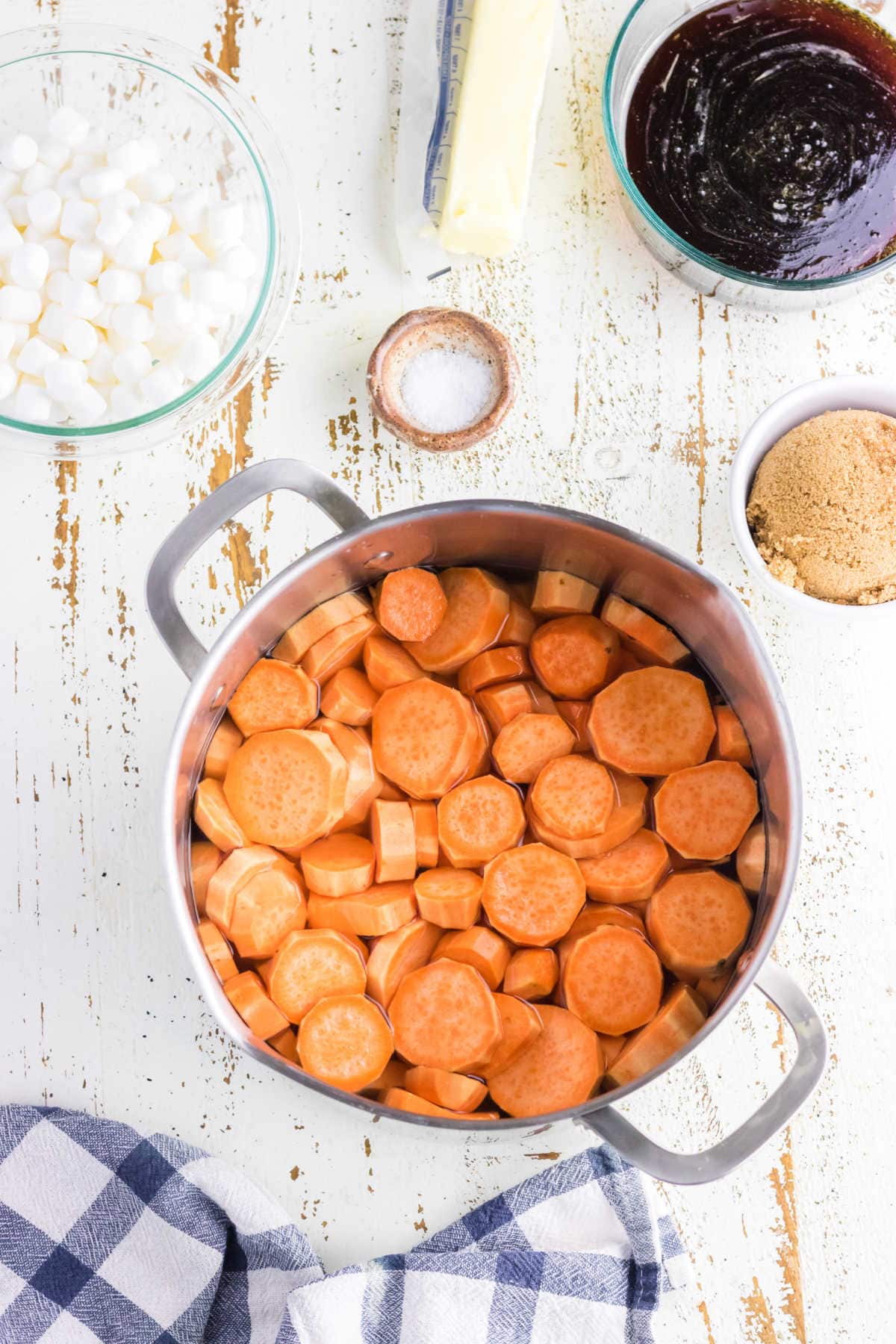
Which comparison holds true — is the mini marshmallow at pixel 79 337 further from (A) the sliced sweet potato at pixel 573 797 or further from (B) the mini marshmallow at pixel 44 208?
(A) the sliced sweet potato at pixel 573 797

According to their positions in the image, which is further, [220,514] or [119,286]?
[119,286]

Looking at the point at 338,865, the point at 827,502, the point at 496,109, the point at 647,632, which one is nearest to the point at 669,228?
the point at 496,109

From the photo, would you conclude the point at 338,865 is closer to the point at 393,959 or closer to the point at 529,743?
the point at 393,959

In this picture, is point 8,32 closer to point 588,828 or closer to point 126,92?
point 126,92

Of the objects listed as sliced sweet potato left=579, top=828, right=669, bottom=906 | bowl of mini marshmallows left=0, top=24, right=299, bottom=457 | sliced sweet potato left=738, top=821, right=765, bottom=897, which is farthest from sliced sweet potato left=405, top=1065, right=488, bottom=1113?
bowl of mini marshmallows left=0, top=24, right=299, bottom=457

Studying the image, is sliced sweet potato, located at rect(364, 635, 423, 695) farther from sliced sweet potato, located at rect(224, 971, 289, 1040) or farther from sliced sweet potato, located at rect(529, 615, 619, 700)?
sliced sweet potato, located at rect(224, 971, 289, 1040)

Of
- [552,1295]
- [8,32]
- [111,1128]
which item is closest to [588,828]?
[552,1295]
